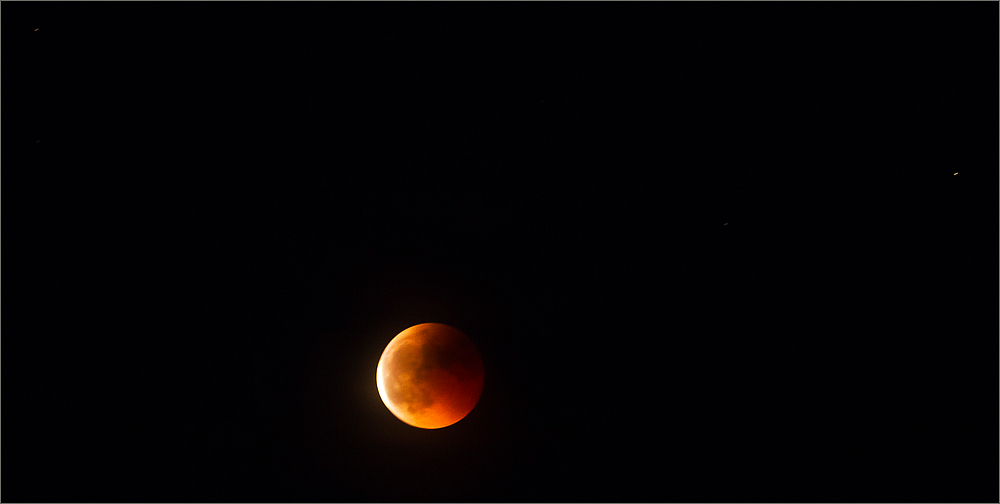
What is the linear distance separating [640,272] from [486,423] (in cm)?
134

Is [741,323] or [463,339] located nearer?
[463,339]

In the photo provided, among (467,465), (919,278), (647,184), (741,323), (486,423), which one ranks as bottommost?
(467,465)

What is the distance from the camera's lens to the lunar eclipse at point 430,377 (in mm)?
2662

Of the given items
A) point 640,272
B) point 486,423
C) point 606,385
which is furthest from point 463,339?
point 640,272

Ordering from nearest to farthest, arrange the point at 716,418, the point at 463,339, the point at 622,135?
the point at 463,339 → the point at 716,418 → the point at 622,135

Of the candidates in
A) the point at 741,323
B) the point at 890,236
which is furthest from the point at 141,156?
the point at 890,236

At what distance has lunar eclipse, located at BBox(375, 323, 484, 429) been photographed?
2.66 meters

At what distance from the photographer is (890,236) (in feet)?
11.0

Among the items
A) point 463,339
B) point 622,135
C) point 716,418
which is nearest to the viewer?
point 463,339

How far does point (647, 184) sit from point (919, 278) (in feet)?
5.75

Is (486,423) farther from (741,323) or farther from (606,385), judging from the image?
(741,323)

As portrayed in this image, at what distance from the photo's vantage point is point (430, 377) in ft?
8.76

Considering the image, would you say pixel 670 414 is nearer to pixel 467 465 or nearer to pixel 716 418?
pixel 716 418

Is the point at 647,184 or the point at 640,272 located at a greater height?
the point at 647,184
